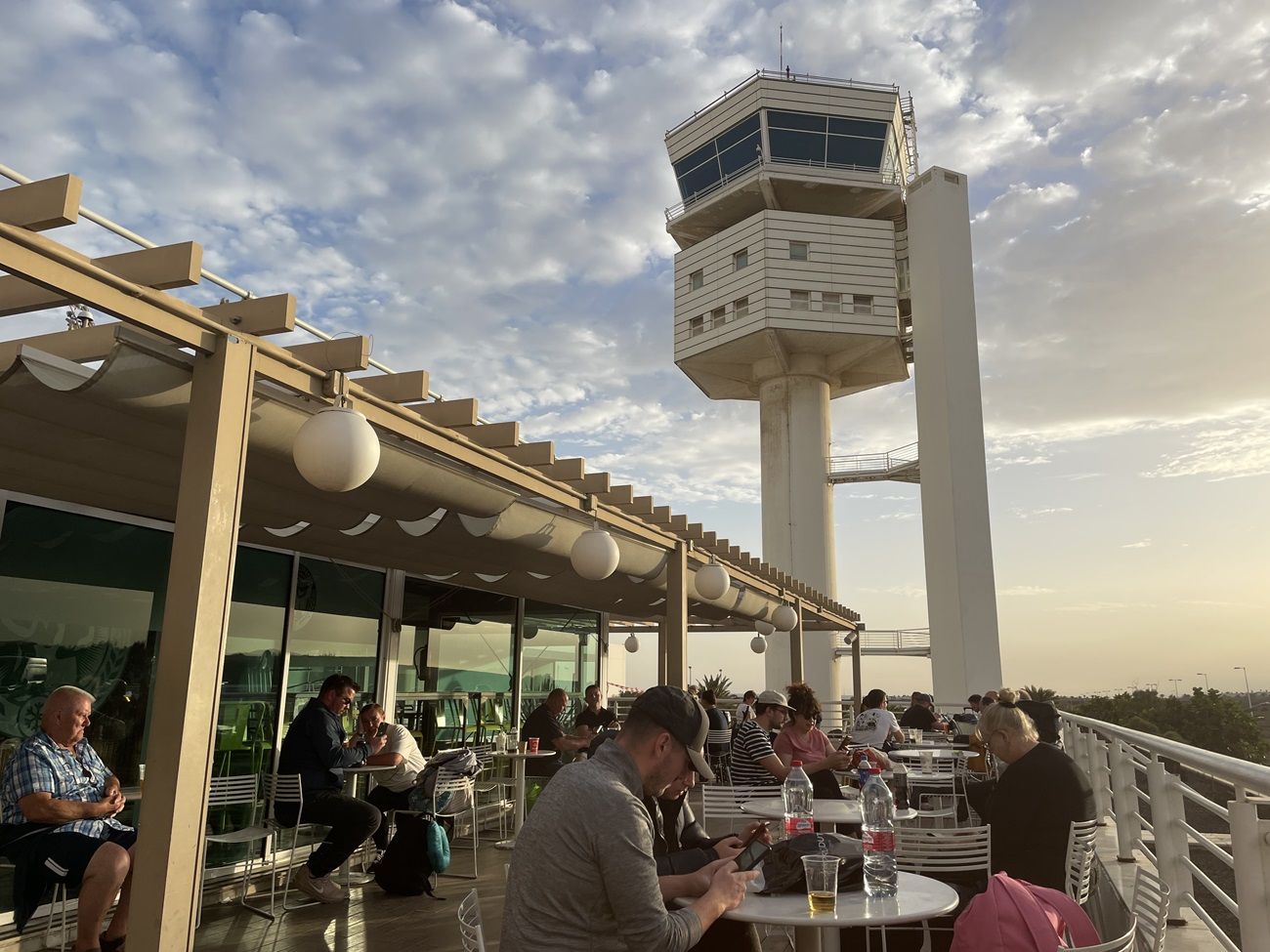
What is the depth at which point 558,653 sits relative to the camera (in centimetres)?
1155

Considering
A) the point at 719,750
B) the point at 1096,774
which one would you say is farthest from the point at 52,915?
the point at 719,750

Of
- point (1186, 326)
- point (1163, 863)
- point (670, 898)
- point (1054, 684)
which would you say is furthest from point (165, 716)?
point (1054, 684)

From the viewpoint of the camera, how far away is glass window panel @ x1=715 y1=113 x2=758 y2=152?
25.1m

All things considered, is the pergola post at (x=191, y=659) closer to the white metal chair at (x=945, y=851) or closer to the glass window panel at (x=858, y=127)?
the white metal chair at (x=945, y=851)

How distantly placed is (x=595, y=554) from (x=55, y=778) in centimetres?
309

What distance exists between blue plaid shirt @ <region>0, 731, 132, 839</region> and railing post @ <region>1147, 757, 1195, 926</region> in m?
4.80

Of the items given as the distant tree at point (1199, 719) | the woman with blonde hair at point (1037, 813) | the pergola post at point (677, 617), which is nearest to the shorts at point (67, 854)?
the woman with blonde hair at point (1037, 813)

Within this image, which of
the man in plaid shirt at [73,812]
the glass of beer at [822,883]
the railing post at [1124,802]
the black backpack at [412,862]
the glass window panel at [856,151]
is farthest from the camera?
the glass window panel at [856,151]

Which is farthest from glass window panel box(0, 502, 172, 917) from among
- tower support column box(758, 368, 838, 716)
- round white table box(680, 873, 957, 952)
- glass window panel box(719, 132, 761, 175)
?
glass window panel box(719, 132, 761, 175)

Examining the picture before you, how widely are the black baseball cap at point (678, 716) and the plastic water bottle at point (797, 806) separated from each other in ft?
4.10

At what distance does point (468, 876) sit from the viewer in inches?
257

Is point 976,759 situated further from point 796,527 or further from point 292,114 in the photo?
point 796,527

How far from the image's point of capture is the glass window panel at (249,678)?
6.27 metres

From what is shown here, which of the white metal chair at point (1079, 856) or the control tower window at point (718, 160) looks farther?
the control tower window at point (718, 160)
